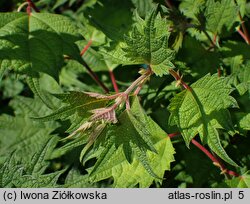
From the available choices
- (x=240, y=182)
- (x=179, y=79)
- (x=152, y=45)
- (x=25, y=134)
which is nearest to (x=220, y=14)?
(x=179, y=79)

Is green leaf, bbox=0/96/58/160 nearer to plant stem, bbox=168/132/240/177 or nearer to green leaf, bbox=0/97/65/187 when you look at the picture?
green leaf, bbox=0/97/65/187

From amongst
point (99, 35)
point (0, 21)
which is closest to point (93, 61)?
point (99, 35)

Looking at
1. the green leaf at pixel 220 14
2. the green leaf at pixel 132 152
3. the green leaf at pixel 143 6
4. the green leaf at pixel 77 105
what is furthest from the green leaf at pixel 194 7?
the green leaf at pixel 77 105

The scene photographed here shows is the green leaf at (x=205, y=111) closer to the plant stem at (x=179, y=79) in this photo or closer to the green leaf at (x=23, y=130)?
the plant stem at (x=179, y=79)

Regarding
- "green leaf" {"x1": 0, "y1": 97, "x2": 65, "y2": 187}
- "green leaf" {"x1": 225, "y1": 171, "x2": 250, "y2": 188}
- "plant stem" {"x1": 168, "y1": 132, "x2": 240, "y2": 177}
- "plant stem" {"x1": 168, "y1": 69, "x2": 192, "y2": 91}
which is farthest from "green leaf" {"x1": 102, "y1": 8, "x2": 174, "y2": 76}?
"green leaf" {"x1": 0, "y1": 97, "x2": 65, "y2": 187}

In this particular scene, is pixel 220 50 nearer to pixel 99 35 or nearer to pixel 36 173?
pixel 99 35
